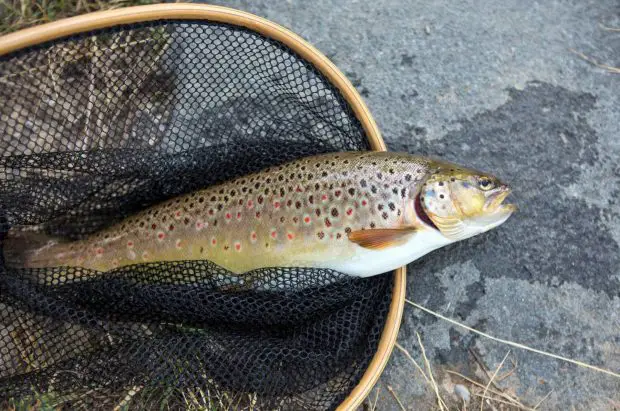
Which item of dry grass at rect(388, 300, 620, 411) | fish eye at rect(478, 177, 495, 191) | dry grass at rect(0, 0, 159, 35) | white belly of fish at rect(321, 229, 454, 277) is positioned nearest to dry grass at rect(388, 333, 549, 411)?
dry grass at rect(388, 300, 620, 411)

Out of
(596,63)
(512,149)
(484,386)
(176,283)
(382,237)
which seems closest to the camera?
(382,237)

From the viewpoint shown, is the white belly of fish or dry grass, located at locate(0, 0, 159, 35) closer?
the white belly of fish

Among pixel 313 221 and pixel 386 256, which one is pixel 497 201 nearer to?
pixel 386 256

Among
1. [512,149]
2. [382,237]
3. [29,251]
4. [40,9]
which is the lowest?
[512,149]

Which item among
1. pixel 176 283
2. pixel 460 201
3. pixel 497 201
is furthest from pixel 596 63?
pixel 176 283

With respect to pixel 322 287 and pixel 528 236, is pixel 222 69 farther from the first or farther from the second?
pixel 528 236

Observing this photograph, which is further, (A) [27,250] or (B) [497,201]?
(A) [27,250]

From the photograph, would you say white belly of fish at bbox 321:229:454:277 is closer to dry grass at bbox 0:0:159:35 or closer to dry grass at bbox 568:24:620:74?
dry grass at bbox 568:24:620:74

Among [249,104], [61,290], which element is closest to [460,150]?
[249,104]
